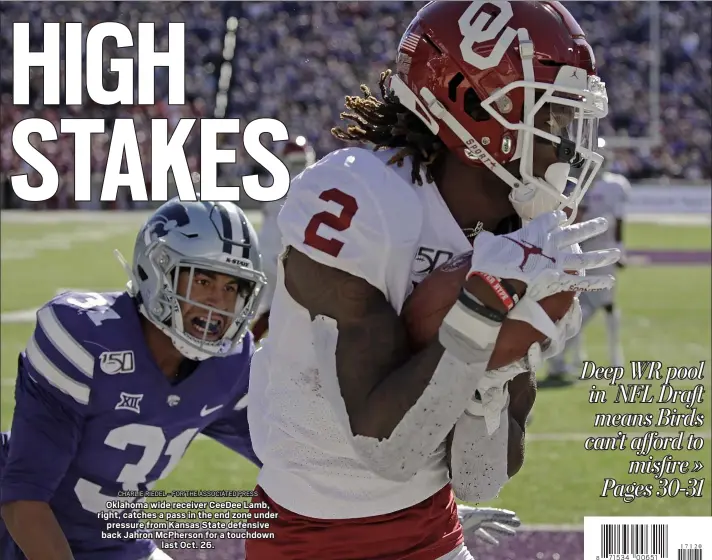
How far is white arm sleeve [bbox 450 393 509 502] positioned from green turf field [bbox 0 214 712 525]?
102cm

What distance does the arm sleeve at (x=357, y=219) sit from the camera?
155 centimetres

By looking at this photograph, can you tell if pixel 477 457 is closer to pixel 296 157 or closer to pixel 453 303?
pixel 453 303

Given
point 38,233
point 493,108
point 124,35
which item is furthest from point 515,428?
point 38,233

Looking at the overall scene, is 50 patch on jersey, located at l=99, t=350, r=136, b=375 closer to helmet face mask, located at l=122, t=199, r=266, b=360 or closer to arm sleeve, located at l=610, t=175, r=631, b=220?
helmet face mask, located at l=122, t=199, r=266, b=360

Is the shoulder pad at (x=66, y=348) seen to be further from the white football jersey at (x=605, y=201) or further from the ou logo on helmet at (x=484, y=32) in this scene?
the white football jersey at (x=605, y=201)

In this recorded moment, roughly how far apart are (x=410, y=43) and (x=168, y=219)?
37.4 inches

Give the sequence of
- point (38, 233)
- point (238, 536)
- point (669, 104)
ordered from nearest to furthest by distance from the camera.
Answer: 1. point (238, 536)
2. point (38, 233)
3. point (669, 104)

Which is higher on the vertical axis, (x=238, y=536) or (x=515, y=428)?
(x=515, y=428)

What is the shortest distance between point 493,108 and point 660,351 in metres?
6.10

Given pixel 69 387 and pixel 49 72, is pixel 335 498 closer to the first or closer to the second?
pixel 69 387

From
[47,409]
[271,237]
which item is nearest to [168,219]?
[47,409]

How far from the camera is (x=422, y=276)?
5.40 feet

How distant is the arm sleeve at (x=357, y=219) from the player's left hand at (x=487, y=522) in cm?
77

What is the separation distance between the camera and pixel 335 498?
172 cm
